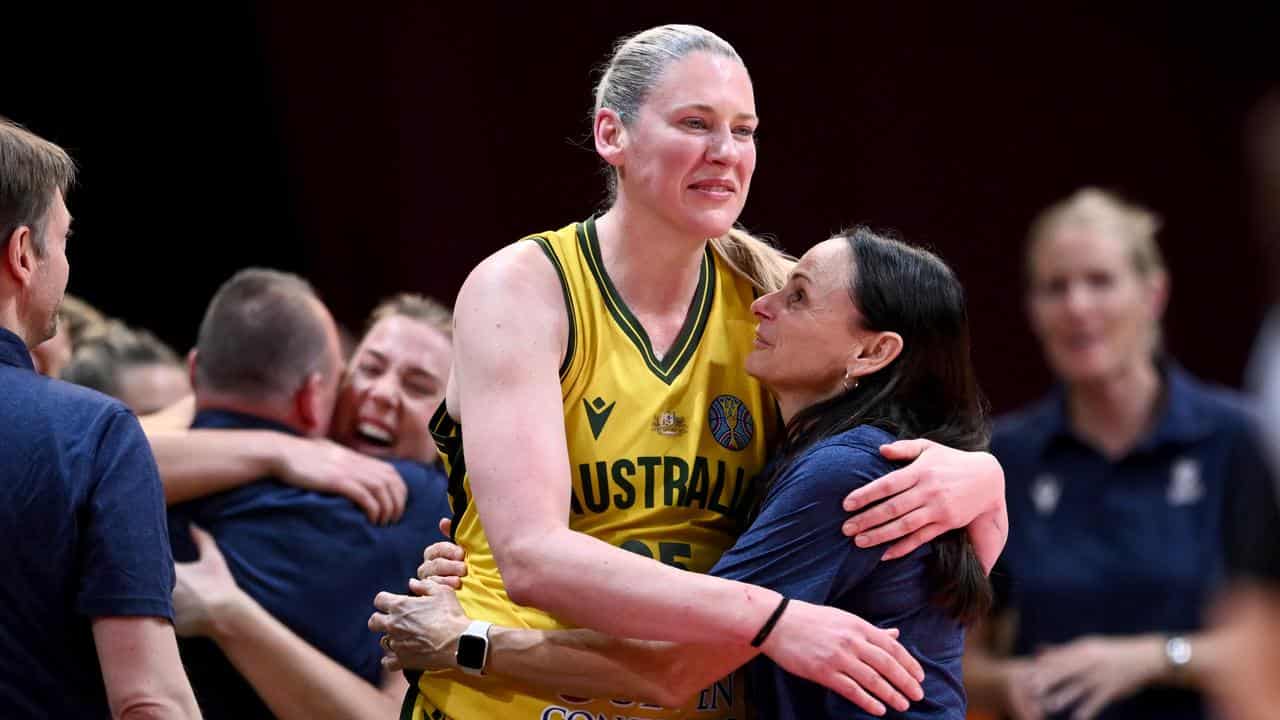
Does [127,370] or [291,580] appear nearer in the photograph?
[291,580]

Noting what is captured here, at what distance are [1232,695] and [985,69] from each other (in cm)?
543

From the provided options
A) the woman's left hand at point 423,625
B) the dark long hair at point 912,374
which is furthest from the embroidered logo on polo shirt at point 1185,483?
the woman's left hand at point 423,625

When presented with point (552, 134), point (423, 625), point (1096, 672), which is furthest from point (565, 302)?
point (552, 134)

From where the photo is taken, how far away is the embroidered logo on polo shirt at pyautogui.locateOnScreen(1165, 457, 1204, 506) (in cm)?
473

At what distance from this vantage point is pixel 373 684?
378 centimetres

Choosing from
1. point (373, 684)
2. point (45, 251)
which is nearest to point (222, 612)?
point (373, 684)

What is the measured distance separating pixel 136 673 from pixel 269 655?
0.99 meters

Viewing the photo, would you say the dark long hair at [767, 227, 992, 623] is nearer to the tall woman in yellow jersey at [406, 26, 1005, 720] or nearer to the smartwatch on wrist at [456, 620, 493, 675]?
the tall woman in yellow jersey at [406, 26, 1005, 720]

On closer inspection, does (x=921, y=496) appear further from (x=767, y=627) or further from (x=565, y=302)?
(x=565, y=302)

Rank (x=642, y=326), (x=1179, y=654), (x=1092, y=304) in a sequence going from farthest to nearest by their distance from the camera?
(x=1092, y=304) → (x=1179, y=654) → (x=642, y=326)

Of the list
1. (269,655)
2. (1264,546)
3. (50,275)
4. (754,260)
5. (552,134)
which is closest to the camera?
(1264,546)

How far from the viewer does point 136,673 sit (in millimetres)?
2594

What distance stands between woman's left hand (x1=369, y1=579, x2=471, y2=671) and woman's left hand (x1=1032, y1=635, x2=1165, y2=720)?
7.42ft

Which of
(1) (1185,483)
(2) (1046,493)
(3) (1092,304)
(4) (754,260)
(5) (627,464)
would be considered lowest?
(2) (1046,493)
